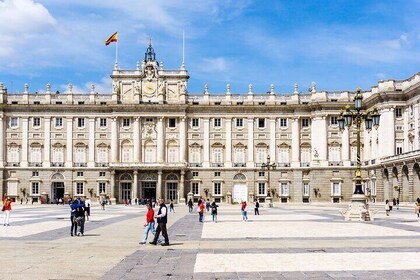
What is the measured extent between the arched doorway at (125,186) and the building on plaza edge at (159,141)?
141 millimetres

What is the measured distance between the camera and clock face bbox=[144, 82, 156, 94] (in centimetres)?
9100

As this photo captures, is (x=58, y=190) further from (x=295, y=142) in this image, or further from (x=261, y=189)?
(x=295, y=142)

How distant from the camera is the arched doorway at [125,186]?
295 feet

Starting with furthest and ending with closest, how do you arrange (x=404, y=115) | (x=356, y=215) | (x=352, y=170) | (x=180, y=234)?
1. (x=352, y=170)
2. (x=404, y=115)
3. (x=356, y=215)
4. (x=180, y=234)

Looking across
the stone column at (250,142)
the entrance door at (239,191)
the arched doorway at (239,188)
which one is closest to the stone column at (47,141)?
the arched doorway at (239,188)

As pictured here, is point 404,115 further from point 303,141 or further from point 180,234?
point 180,234

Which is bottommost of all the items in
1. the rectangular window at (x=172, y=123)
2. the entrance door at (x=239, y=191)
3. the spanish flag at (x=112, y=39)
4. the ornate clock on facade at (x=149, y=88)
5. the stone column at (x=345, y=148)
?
the entrance door at (x=239, y=191)

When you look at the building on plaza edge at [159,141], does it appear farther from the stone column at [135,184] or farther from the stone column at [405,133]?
the stone column at [405,133]

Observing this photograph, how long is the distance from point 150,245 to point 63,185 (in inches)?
2752

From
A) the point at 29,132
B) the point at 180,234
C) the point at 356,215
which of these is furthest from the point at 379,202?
the point at 180,234

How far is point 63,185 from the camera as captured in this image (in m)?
90.8

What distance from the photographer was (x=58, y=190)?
3588 inches

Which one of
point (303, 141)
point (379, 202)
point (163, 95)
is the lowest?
point (379, 202)

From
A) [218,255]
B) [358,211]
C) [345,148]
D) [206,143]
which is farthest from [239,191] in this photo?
[218,255]
